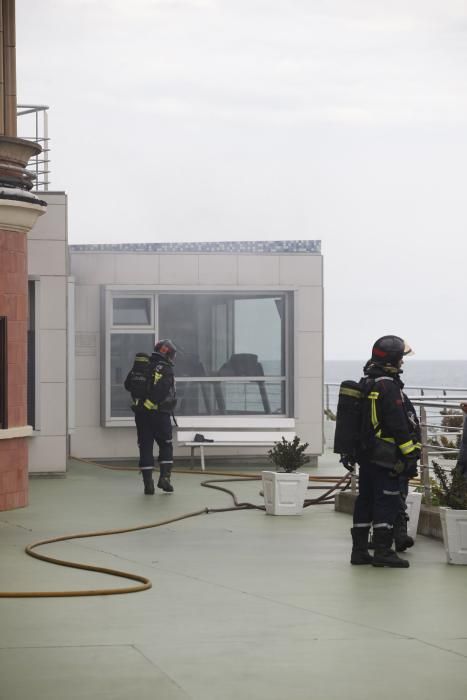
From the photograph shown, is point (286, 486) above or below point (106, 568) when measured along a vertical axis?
above

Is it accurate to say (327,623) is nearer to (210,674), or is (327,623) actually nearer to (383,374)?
(210,674)

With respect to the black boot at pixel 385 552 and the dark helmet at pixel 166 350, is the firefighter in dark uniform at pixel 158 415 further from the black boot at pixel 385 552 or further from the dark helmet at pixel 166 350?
the black boot at pixel 385 552

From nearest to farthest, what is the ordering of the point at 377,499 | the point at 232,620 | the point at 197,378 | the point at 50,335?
the point at 232,620 → the point at 377,499 → the point at 50,335 → the point at 197,378

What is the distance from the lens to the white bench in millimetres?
21430

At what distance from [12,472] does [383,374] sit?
18.1 feet

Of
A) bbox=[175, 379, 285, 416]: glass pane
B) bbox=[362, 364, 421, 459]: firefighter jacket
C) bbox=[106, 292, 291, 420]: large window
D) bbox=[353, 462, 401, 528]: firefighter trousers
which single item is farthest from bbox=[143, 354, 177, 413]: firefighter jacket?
bbox=[362, 364, 421, 459]: firefighter jacket

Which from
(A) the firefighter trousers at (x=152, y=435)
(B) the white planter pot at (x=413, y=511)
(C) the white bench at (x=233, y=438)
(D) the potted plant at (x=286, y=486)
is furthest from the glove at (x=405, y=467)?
(C) the white bench at (x=233, y=438)

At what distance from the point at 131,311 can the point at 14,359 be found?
7.03 meters

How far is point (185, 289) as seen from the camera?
2217cm

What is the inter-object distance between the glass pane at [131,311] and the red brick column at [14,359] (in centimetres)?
663

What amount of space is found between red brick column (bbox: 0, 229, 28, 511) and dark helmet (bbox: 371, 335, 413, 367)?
533cm

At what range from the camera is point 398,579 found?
10.1m

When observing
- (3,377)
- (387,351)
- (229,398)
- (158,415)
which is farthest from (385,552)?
(229,398)

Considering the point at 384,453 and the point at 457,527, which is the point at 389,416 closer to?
the point at 384,453
